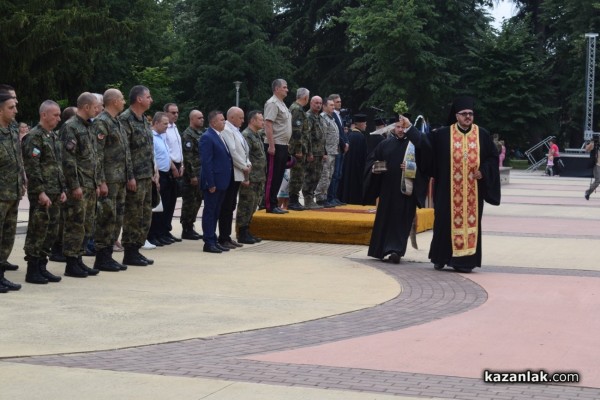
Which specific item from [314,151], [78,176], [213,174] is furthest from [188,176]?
[78,176]

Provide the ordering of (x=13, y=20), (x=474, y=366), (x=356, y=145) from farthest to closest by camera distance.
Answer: (x=356, y=145) → (x=13, y=20) → (x=474, y=366)

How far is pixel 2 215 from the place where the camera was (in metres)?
9.90

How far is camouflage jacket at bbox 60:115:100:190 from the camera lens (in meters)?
10.8

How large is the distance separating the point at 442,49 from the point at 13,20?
43.6m

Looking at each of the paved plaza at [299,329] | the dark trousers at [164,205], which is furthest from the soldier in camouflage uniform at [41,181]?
the dark trousers at [164,205]

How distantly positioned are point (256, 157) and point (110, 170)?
130 inches

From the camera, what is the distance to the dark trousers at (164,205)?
14.3m

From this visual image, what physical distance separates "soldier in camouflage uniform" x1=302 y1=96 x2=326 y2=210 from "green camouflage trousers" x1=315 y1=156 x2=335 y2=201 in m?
0.39

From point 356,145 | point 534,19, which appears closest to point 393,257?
point 356,145

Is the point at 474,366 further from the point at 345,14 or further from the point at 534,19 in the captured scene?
the point at 534,19

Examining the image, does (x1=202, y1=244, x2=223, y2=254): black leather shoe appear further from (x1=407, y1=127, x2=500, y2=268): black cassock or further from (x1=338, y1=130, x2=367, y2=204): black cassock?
(x1=338, y1=130, x2=367, y2=204): black cassock

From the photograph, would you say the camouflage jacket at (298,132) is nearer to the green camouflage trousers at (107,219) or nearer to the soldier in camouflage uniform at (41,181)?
the green camouflage trousers at (107,219)

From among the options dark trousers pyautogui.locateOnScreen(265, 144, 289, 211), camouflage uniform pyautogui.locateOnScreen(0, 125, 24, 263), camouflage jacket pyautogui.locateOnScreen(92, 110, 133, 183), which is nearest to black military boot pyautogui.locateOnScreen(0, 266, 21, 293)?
camouflage uniform pyautogui.locateOnScreen(0, 125, 24, 263)

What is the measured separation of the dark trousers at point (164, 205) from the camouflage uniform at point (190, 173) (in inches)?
10.7
